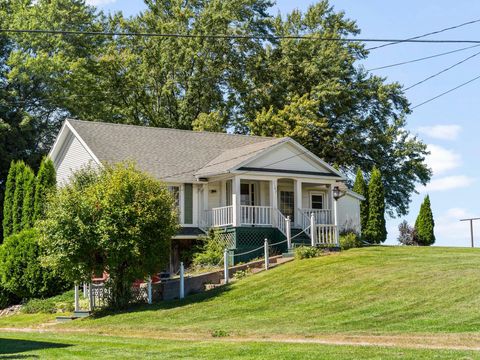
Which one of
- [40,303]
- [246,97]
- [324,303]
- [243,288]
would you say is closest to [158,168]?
[40,303]

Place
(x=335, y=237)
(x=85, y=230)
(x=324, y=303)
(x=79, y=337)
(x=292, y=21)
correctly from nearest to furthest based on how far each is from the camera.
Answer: (x=79, y=337) → (x=324, y=303) → (x=85, y=230) → (x=335, y=237) → (x=292, y=21)

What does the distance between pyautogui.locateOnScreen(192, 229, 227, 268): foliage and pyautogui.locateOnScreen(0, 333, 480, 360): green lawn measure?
1329cm

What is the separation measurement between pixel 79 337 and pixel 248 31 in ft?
113

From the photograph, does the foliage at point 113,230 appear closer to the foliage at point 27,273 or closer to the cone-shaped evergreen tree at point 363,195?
the foliage at point 27,273

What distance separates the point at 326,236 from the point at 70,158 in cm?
1319

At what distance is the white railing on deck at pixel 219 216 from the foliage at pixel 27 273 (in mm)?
7096

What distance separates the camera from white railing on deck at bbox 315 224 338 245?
3130 centimetres

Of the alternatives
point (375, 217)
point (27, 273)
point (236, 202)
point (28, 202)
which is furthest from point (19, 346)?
point (375, 217)

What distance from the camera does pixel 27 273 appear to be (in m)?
29.0

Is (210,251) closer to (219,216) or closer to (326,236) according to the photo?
(219,216)

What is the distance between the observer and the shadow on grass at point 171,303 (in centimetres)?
2336

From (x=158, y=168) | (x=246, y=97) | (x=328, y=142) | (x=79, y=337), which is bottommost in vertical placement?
(x=79, y=337)

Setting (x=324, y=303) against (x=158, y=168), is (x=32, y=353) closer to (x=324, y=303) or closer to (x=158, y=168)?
(x=324, y=303)

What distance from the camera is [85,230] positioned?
77.1 feet
